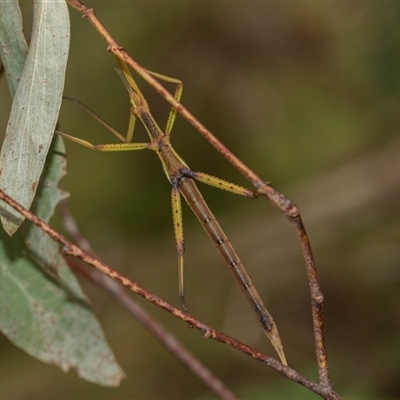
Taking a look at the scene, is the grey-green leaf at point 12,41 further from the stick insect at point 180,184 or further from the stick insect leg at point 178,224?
the stick insect leg at point 178,224

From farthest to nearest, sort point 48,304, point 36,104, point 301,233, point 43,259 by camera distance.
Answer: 1. point 48,304
2. point 43,259
3. point 36,104
4. point 301,233

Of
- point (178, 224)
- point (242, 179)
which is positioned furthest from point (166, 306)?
point (242, 179)

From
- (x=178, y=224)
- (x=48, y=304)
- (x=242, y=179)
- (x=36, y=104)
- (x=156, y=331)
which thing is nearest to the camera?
(x=36, y=104)

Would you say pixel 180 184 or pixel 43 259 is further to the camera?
pixel 180 184

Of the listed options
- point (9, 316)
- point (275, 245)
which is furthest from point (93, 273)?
point (275, 245)

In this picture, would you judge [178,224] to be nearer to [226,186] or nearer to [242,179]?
[226,186]

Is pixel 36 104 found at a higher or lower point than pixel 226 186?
lower

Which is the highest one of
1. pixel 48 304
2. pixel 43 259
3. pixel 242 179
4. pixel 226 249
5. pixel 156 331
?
pixel 242 179
